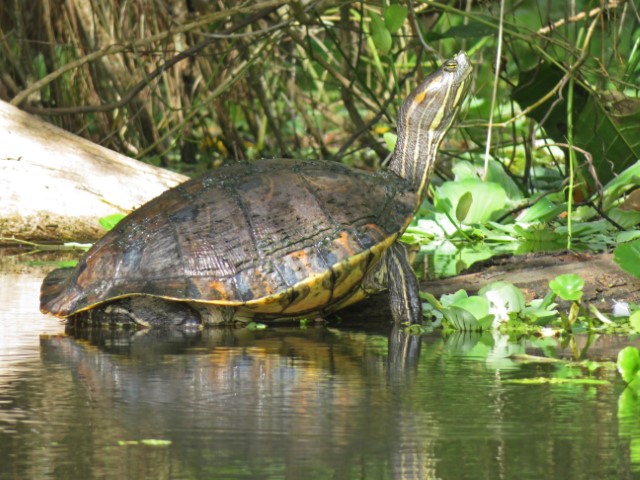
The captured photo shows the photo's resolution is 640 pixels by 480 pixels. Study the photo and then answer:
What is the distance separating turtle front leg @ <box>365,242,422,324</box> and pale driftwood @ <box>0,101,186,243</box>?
8.19 feet

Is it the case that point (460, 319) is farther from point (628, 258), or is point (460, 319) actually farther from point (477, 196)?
point (477, 196)

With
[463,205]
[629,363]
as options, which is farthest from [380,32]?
[629,363]

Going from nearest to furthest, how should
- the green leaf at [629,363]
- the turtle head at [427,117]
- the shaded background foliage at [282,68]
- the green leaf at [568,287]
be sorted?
the green leaf at [629,363] → the green leaf at [568,287] → the turtle head at [427,117] → the shaded background foliage at [282,68]

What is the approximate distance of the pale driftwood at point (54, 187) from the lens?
20.7 ft

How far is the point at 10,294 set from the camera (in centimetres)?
469

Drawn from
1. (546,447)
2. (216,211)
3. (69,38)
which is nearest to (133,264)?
(216,211)

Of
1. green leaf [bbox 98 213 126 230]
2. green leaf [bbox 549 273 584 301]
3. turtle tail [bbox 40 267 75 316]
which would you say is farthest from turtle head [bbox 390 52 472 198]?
green leaf [bbox 98 213 126 230]

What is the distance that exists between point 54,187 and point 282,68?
9.36ft

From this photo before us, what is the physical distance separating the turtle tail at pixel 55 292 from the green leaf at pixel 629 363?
6.57 ft

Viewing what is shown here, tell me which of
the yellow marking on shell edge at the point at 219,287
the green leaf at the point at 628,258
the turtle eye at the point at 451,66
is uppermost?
the turtle eye at the point at 451,66

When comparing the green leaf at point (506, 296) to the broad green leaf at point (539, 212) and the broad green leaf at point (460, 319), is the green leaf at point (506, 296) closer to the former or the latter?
the broad green leaf at point (460, 319)

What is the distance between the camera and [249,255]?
3.98m

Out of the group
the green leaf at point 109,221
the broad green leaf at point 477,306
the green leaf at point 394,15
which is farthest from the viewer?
the green leaf at point 109,221

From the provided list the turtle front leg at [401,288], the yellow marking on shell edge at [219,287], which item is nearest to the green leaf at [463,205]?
the turtle front leg at [401,288]
